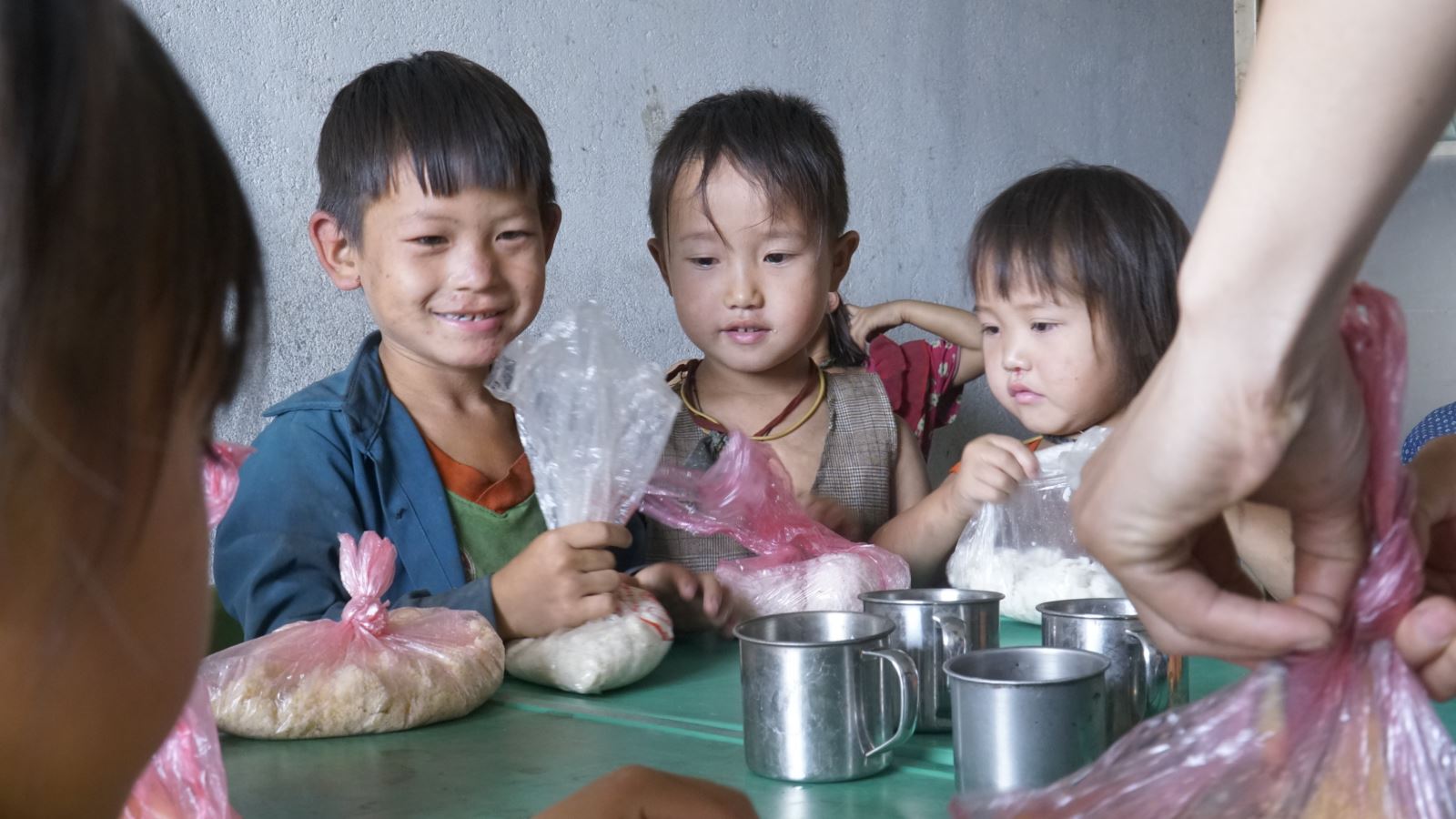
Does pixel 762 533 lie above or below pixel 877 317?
below

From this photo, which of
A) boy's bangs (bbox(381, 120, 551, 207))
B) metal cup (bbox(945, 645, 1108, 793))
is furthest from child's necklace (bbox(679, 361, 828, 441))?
metal cup (bbox(945, 645, 1108, 793))

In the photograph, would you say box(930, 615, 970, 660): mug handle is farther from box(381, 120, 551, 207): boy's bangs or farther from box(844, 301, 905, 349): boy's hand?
box(844, 301, 905, 349): boy's hand

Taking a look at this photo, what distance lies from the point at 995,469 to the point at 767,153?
645 millimetres

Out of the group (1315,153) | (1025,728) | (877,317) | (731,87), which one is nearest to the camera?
(1315,153)

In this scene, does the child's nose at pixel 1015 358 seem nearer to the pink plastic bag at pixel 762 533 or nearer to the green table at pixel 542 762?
the pink plastic bag at pixel 762 533

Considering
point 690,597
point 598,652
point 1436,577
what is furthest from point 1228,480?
point 690,597

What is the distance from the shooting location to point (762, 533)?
1.43 meters

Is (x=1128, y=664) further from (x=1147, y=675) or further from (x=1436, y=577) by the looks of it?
(x=1436, y=577)

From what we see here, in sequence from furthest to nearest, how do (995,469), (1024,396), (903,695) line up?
(1024,396)
(995,469)
(903,695)

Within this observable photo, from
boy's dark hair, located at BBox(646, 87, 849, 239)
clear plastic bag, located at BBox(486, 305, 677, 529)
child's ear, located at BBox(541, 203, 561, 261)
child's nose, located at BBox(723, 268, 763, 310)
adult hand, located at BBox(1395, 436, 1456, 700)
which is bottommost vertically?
adult hand, located at BBox(1395, 436, 1456, 700)

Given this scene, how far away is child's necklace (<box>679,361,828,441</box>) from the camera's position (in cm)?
198

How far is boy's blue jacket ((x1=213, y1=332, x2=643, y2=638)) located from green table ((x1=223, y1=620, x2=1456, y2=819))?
227 millimetres

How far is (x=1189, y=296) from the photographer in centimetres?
48

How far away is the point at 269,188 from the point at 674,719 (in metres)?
1.45
